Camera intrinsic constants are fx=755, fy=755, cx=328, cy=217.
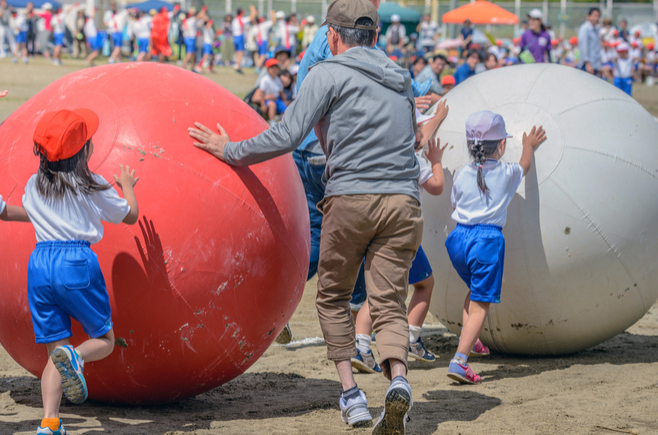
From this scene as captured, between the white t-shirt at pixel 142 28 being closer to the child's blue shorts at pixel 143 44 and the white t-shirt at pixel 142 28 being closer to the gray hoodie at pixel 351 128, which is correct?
the child's blue shorts at pixel 143 44

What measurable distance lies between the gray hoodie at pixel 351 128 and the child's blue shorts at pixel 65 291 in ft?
2.80

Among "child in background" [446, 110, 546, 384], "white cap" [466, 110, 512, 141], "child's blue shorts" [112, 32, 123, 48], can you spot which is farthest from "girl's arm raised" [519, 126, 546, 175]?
"child's blue shorts" [112, 32, 123, 48]

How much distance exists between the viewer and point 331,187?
3.71 metres

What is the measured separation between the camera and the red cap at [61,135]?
3.32 metres

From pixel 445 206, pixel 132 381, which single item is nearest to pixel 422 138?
pixel 445 206

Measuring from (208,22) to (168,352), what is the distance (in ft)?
82.6

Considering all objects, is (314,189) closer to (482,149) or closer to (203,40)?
(482,149)

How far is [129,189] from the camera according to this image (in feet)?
11.4

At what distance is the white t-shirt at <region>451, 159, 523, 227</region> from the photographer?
464 cm

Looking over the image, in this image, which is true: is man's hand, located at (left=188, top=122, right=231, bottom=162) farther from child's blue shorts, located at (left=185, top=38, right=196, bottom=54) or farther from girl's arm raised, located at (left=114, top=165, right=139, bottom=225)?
child's blue shorts, located at (left=185, top=38, right=196, bottom=54)

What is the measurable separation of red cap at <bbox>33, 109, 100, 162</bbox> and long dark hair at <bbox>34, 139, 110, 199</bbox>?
0.04 m

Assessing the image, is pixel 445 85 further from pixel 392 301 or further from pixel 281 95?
pixel 392 301

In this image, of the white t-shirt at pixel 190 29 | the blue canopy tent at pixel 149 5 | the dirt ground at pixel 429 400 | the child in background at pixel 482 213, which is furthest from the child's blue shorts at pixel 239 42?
the child in background at pixel 482 213

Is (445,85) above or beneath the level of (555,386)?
above
